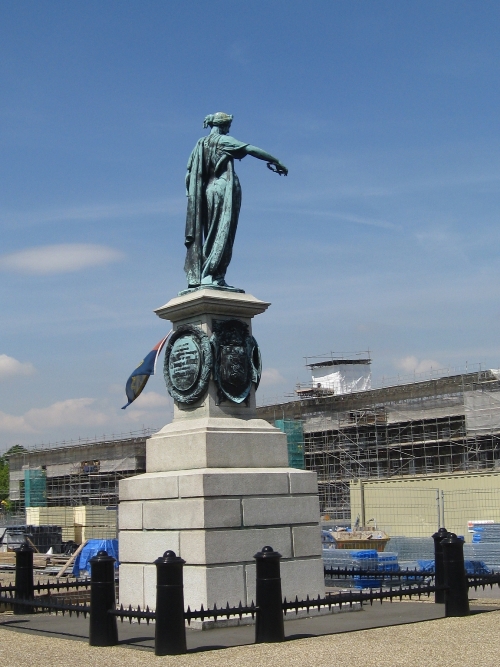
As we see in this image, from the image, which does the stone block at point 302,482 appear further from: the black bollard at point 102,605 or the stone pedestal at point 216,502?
the black bollard at point 102,605

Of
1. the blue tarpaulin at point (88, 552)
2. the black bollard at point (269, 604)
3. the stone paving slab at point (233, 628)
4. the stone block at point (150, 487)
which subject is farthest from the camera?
the blue tarpaulin at point (88, 552)

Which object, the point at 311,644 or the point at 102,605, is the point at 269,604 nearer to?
the point at 311,644

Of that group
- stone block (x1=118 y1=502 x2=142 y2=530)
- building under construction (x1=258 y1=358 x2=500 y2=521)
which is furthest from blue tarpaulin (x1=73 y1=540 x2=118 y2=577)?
building under construction (x1=258 y1=358 x2=500 y2=521)

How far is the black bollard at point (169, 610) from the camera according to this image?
898 centimetres

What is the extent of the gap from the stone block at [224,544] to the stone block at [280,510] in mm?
123

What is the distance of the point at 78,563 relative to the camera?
21891mm

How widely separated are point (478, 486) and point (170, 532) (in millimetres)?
24641

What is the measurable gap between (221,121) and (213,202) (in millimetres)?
1266

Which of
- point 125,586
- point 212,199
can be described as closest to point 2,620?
point 125,586

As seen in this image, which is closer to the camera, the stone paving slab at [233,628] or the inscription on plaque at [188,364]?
the stone paving slab at [233,628]

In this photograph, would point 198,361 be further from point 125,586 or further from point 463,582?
point 463,582

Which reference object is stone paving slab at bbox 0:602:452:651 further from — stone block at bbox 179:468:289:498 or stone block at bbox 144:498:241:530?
stone block at bbox 179:468:289:498

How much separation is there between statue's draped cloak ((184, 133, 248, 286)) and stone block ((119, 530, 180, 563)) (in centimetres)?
336

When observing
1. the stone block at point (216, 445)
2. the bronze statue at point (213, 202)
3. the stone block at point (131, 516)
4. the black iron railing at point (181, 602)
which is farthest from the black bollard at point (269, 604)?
the bronze statue at point (213, 202)
